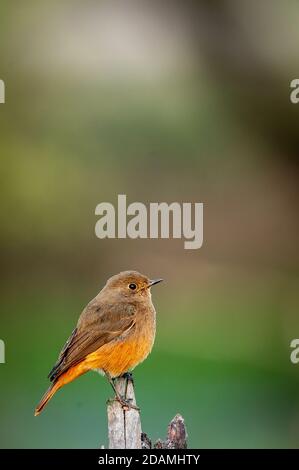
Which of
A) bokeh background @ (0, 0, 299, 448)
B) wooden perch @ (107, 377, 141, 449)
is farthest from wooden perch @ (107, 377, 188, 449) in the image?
bokeh background @ (0, 0, 299, 448)

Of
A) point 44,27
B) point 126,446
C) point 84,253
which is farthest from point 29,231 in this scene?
point 126,446

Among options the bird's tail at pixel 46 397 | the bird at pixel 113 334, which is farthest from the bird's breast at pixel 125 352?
the bird's tail at pixel 46 397

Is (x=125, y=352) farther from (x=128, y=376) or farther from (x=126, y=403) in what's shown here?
(x=126, y=403)

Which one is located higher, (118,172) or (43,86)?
(43,86)

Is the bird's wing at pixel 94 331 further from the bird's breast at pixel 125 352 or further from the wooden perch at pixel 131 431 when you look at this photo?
the wooden perch at pixel 131 431

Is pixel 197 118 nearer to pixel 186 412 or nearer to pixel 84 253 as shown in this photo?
pixel 84 253

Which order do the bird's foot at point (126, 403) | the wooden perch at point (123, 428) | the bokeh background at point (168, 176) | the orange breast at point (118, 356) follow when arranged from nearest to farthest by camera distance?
the wooden perch at point (123, 428) → the bird's foot at point (126, 403) → the orange breast at point (118, 356) → the bokeh background at point (168, 176)
